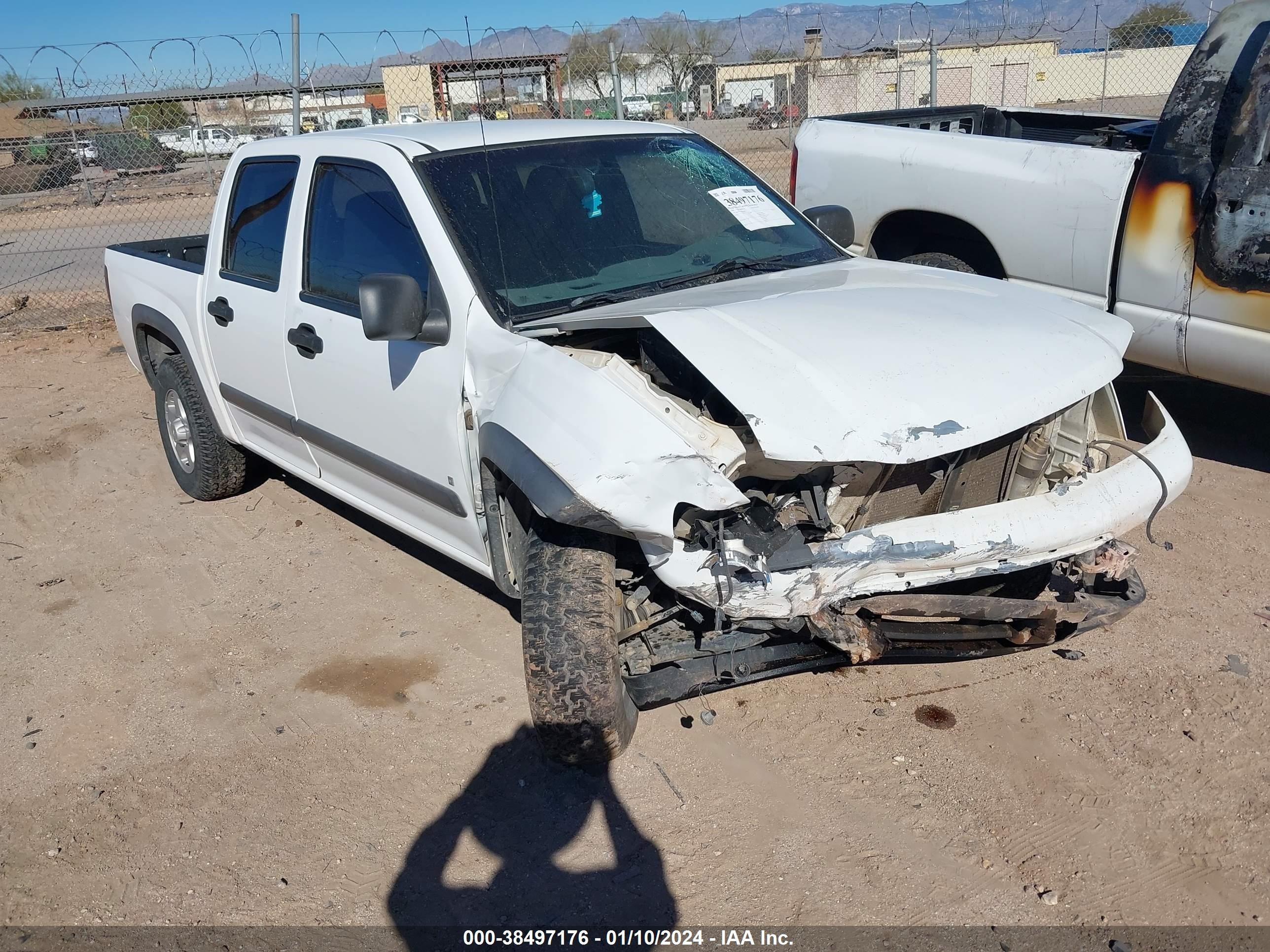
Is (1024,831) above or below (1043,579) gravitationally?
below

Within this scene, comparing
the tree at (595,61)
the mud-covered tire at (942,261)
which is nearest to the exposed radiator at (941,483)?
the mud-covered tire at (942,261)

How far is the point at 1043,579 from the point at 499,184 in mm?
2365

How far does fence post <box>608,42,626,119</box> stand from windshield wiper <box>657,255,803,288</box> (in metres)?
5.30

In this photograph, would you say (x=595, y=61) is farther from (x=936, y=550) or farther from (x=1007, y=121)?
(x=936, y=550)

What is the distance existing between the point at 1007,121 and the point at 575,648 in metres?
6.41

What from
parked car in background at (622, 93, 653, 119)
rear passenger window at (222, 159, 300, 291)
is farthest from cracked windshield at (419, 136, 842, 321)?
parked car in background at (622, 93, 653, 119)

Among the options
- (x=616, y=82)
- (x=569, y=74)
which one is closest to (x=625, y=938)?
(x=616, y=82)

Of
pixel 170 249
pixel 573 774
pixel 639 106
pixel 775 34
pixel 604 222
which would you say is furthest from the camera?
pixel 639 106

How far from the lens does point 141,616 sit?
174 inches

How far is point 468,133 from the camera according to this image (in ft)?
12.8

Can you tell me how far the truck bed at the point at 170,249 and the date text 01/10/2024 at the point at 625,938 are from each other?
13.6ft

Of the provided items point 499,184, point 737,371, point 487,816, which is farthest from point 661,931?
point 499,184

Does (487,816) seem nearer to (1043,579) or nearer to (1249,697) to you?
(1043,579)

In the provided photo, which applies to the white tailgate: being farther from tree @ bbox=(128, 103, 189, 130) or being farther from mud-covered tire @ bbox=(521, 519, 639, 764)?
tree @ bbox=(128, 103, 189, 130)
